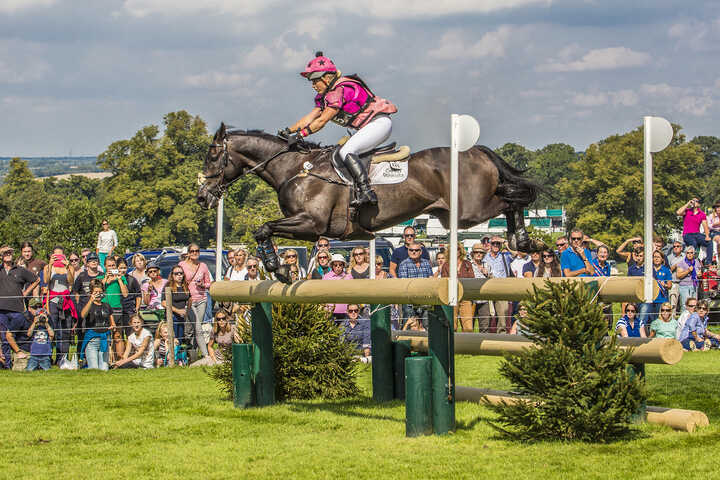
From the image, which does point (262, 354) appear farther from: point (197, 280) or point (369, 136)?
point (197, 280)

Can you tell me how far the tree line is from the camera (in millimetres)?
33156

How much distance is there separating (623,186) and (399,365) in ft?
112

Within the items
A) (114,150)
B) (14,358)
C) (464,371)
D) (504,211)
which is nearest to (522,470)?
(504,211)

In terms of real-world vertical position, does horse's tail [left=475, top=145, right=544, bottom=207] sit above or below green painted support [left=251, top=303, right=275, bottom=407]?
above

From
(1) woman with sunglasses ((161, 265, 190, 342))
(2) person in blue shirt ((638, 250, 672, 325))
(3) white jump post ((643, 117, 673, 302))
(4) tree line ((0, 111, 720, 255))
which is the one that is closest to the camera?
(3) white jump post ((643, 117, 673, 302))

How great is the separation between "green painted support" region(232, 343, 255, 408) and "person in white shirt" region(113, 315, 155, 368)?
4.58 meters

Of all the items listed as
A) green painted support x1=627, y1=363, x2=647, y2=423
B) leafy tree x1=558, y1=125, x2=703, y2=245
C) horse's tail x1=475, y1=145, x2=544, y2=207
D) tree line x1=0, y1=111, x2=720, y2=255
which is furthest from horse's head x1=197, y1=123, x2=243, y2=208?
leafy tree x1=558, y1=125, x2=703, y2=245

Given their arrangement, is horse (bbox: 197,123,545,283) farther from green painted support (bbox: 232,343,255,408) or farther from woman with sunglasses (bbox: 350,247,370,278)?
woman with sunglasses (bbox: 350,247,370,278)

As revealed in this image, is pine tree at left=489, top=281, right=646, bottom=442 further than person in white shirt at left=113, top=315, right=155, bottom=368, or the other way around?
person in white shirt at left=113, top=315, right=155, bottom=368

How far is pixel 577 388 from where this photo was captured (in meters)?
5.99

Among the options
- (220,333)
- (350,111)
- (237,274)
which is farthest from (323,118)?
(220,333)

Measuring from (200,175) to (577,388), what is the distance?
4.20 metres

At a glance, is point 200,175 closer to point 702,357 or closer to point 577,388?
point 577,388

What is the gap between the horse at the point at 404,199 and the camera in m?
7.63
